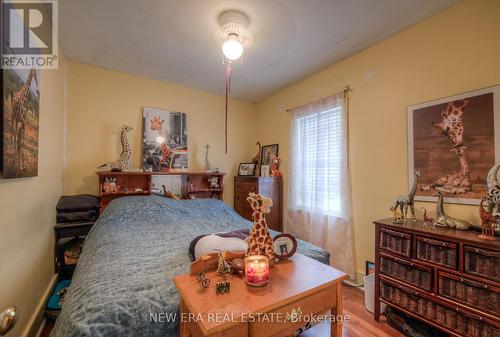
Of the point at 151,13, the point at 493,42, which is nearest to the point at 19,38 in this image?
the point at 151,13

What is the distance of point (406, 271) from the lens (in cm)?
164

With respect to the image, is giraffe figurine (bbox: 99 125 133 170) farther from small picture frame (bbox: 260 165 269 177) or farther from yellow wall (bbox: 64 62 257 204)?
small picture frame (bbox: 260 165 269 177)

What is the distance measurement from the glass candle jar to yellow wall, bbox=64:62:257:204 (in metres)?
2.67

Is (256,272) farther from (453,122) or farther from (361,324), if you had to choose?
(453,122)

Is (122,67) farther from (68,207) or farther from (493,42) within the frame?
(493,42)

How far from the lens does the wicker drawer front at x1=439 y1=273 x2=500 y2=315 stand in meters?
1.26

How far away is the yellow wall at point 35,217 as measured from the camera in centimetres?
125

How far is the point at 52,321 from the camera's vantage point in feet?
5.77

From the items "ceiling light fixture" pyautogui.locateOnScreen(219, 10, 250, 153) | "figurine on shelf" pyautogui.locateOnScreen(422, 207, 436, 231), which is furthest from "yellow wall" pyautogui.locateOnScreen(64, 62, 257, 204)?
"figurine on shelf" pyautogui.locateOnScreen(422, 207, 436, 231)

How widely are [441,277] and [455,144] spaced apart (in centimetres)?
103

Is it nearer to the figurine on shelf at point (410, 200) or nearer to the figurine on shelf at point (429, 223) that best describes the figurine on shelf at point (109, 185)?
the figurine on shelf at point (410, 200)

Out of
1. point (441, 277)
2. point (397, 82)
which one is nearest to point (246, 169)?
point (397, 82)

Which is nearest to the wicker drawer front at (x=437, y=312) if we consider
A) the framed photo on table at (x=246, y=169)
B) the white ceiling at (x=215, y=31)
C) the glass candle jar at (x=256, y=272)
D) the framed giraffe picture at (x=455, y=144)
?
the framed giraffe picture at (x=455, y=144)

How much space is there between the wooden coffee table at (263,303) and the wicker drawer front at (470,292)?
98 cm
